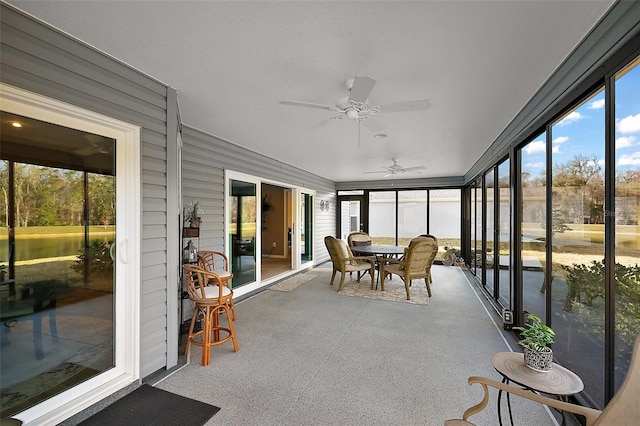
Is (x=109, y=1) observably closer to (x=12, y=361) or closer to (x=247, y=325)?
(x=12, y=361)

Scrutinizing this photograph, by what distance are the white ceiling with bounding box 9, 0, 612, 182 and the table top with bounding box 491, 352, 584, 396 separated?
2.03m

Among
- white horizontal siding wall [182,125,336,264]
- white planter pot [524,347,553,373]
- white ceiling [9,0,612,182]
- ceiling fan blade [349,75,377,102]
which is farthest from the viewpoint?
white horizontal siding wall [182,125,336,264]

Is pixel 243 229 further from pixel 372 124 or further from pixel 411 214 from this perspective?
pixel 411 214

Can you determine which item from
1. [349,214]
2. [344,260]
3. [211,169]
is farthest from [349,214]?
[211,169]

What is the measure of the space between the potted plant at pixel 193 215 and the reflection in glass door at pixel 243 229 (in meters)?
0.88

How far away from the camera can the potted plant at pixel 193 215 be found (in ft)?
12.0

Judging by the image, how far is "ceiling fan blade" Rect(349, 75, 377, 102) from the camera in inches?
76.5

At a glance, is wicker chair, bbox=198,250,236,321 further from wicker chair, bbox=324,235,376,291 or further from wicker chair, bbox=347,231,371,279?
wicker chair, bbox=347,231,371,279

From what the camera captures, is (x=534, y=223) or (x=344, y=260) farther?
(x=344, y=260)

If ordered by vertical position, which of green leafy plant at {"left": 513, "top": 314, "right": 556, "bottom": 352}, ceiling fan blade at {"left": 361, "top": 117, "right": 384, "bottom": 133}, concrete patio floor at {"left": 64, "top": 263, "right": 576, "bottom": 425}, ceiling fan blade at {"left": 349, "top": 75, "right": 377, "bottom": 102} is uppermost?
ceiling fan blade at {"left": 349, "top": 75, "right": 377, "bottom": 102}

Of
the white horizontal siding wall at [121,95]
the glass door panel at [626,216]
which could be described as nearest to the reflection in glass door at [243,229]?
the white horizontal siding wall at [121,95]

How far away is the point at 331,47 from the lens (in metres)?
1.96

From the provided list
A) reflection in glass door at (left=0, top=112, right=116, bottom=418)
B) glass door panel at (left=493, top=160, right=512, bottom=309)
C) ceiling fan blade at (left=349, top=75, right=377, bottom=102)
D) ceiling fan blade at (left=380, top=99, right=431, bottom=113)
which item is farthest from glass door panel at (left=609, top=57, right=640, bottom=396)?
reflection in glass door at (left=0, top=112, right=116, bottom=418)

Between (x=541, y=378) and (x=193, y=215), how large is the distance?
3764 millimetres
